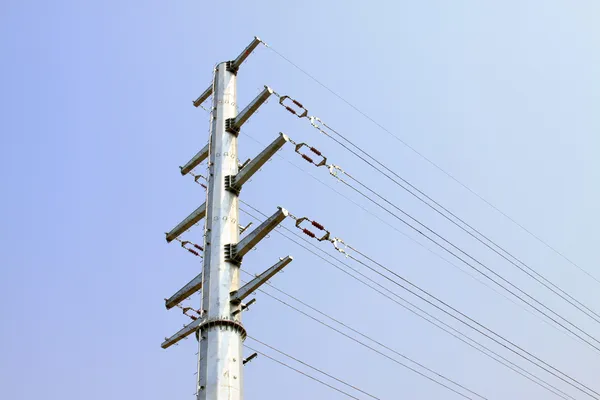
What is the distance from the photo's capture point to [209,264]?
22.6m

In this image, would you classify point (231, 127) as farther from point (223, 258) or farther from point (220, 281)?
point (220, 281)

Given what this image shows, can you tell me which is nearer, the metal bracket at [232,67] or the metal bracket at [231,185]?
the metal bracket at [231,185]

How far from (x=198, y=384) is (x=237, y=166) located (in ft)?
27.6

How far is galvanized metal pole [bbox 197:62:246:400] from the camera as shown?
2002 cm

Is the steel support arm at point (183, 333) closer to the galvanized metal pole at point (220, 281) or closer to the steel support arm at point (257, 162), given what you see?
the galvanized metal pole at point (220, 281)

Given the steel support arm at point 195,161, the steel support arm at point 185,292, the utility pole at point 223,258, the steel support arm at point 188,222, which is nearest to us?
the utility pole at point 223,258

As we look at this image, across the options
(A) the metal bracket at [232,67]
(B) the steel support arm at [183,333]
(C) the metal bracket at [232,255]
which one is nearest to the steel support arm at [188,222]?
(C) the metal bracket at [232,255]

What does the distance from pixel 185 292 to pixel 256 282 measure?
3.45m

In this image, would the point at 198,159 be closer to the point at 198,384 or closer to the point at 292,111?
the point at 292,111

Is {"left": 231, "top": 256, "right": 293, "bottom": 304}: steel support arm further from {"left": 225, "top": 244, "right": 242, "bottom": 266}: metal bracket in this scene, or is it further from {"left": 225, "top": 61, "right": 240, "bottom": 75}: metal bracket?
{"left": 225, "top": 61, "right": 240, "bottom": 75}: metal bracket

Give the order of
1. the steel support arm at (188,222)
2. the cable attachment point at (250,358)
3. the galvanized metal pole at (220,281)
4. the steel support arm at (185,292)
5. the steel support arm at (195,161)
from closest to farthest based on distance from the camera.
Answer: the galvanized metal pole at (220,281)
the cable attachment point at (250,358)
the steel support arm at (185,292)
the steel support arm at (188,222)
the steel support arm at (195,161)

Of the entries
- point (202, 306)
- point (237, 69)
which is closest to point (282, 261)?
point (202, 306)

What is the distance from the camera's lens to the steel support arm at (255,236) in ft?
74.1

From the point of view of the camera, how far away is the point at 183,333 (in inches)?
911
